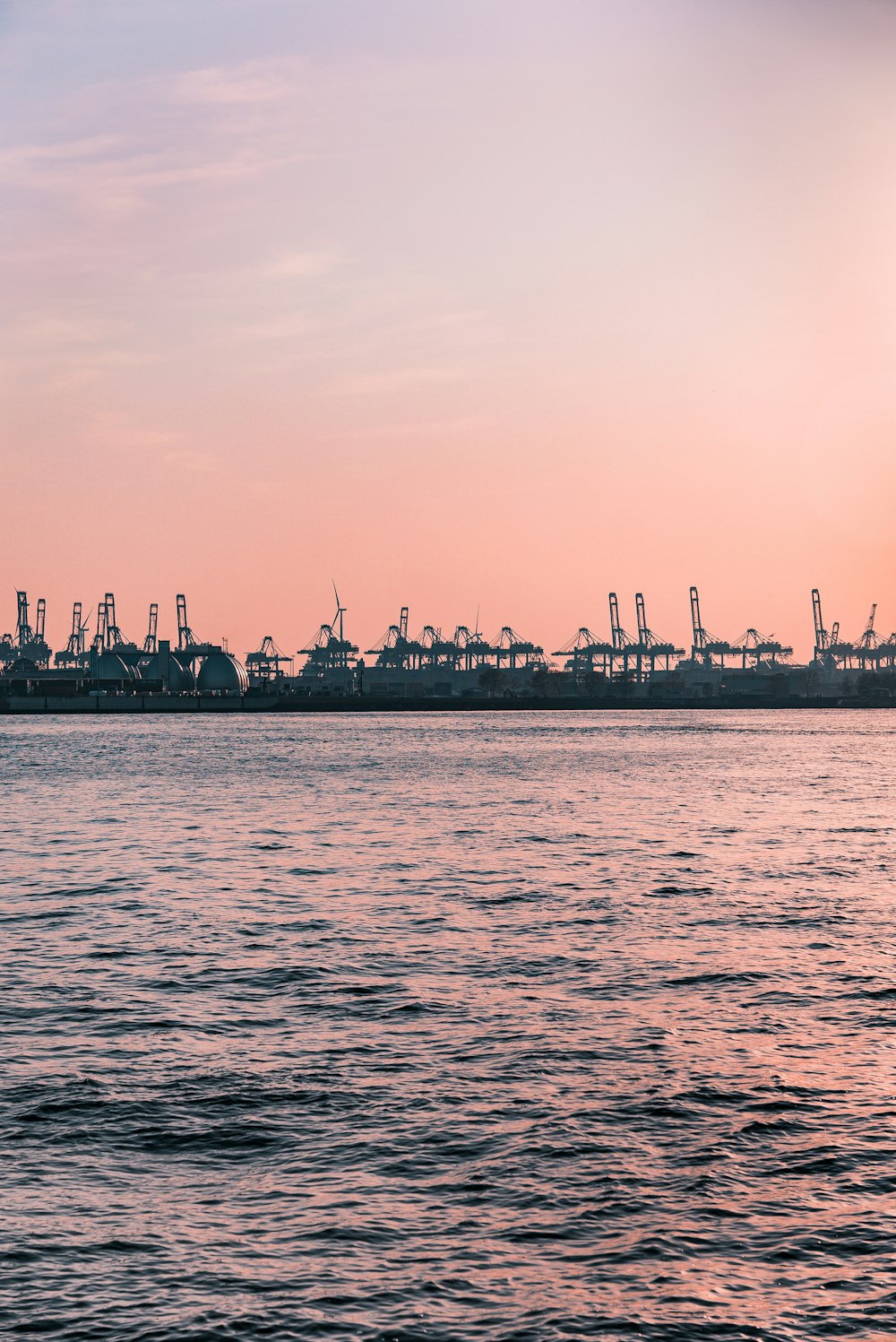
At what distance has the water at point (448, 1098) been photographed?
8344 millimetres

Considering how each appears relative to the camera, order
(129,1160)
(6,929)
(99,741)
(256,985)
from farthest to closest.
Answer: (99,741), (6,929), (256,985), (129,1160)

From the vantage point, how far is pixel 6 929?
22141 mm

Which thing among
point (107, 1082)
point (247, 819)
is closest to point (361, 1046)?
point (107, 1082)

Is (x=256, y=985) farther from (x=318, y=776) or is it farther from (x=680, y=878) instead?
(x=318, y=776)

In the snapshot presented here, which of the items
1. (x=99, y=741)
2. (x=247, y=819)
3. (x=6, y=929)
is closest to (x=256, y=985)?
(x=6, y=929)

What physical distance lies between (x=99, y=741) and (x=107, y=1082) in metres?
107

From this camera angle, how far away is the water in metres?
8.34

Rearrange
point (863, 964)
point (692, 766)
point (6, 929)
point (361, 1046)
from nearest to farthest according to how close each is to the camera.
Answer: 1. point (361, 1046)
2. point (863, 964)
3. point (6, 929)
4. point (692, 766)

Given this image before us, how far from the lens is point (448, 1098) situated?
12.2 meters

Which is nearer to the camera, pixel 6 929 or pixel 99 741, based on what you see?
pixel 6 929

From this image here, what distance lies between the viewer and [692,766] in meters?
75.4

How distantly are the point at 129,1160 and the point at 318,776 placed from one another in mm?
56060

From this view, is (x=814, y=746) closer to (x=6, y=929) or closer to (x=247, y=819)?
(x=247, y=819)

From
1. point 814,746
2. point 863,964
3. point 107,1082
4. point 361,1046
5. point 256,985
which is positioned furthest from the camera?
point 814,746
